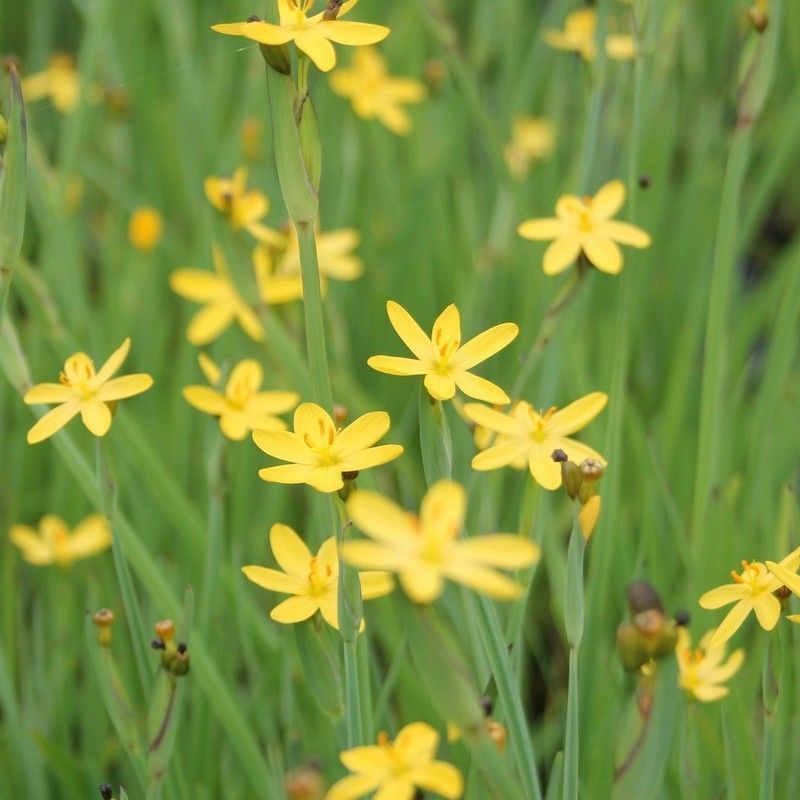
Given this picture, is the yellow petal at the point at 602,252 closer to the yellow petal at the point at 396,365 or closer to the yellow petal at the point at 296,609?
the yellow petal at the point at 396,365

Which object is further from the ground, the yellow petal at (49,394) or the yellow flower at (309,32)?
the yellow flower at (309,32)

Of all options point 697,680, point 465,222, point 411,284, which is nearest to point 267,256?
point 411,284

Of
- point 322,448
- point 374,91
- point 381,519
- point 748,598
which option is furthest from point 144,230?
point 381,519

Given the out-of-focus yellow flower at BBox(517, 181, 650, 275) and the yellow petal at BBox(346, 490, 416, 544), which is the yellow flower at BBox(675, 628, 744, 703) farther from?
the yellow petal at BBox(346, 490, 416, 544)

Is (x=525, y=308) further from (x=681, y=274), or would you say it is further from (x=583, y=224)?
(x=583, y=224)

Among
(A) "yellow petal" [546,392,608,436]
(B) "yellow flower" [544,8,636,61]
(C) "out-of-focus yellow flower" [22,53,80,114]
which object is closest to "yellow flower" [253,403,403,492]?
(A) "yellow petal" [546,392,608,436]

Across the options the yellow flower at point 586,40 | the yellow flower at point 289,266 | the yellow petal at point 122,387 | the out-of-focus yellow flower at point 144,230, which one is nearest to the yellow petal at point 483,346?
the yellow petal at point 122,387

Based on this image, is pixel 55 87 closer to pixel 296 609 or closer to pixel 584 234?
pixel 584 234
